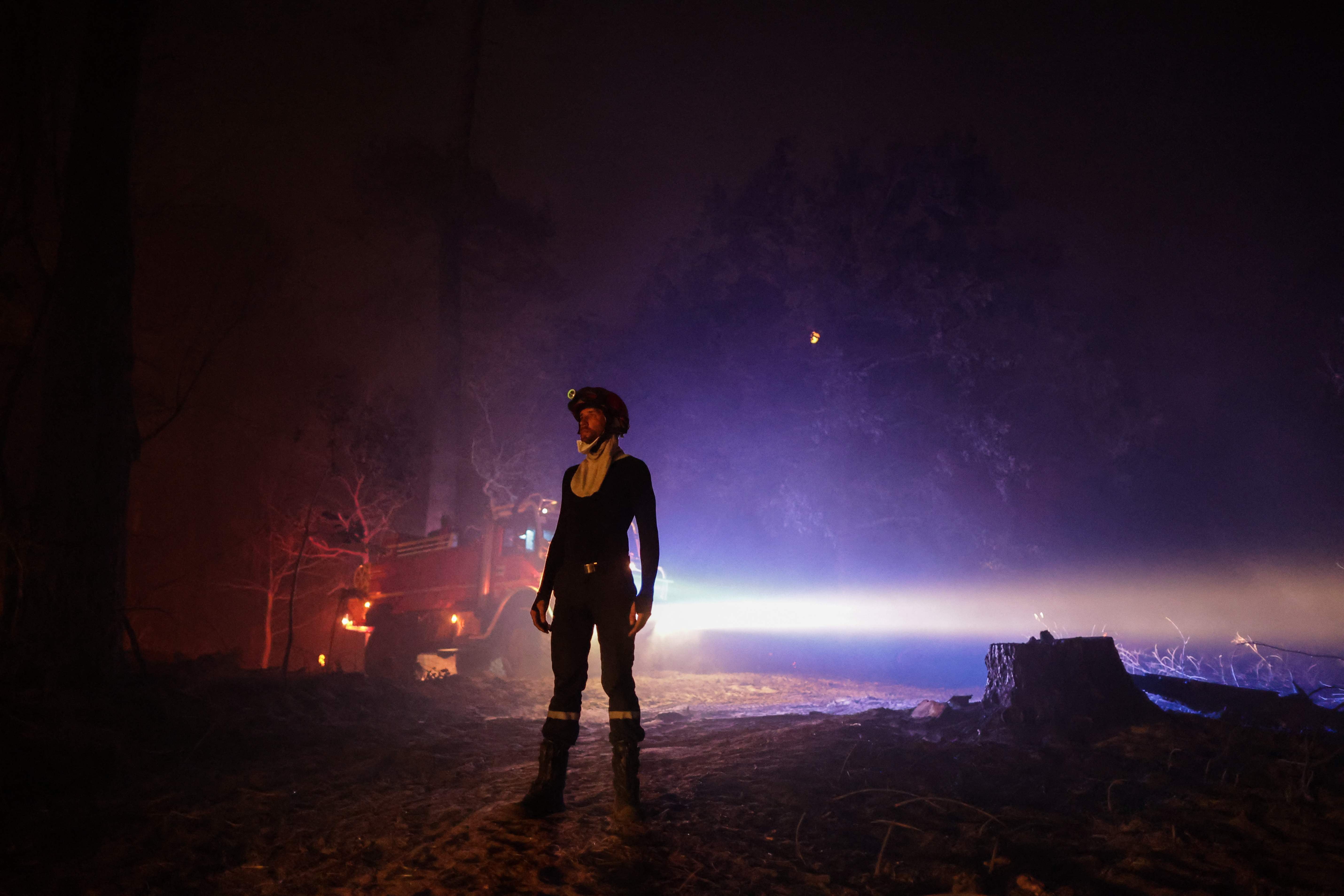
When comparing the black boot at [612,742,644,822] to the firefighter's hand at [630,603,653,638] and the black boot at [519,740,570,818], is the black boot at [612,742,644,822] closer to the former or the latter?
the black boot at [519,740,570,818]

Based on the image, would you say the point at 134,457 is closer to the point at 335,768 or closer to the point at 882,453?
the point at 335,768

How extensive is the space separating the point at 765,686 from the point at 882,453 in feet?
25.8

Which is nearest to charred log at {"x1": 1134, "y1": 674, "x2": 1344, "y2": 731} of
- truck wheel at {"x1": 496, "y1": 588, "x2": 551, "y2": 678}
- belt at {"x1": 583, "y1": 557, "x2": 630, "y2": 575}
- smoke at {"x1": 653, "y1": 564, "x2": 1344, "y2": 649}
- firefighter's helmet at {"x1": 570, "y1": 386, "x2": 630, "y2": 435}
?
belt at {"x1": 583, "y1": 557, "x2": 630, "y2": 575}

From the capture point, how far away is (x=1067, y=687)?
19.0ft

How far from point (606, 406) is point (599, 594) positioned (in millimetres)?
1138

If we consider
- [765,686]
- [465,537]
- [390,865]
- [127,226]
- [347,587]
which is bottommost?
[765,686]

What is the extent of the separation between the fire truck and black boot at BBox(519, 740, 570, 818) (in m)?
8.47

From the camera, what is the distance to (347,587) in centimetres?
1208

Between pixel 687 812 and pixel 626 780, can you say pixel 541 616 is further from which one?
pixel 687 812

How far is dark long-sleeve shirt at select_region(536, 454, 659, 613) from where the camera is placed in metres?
3.83

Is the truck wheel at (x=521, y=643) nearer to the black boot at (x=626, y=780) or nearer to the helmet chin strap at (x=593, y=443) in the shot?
the helmet chin strap at (x=593, y=443)

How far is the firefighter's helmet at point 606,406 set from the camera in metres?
4.07

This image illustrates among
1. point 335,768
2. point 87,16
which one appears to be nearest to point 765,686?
point 335,768

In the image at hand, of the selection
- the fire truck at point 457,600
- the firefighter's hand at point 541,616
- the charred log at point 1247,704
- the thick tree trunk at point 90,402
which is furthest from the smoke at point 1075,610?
the thick tree trunk at point 90,402
